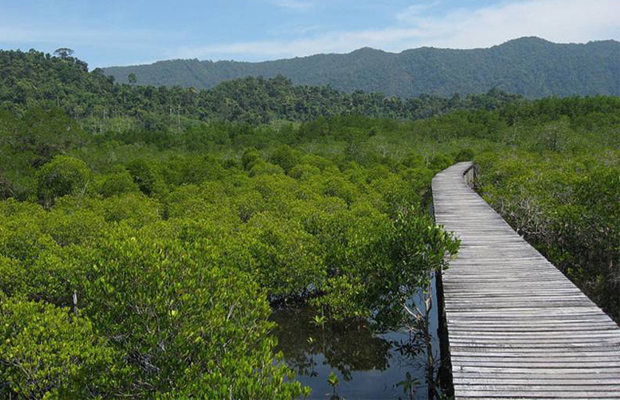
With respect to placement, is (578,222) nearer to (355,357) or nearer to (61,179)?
(355,357)

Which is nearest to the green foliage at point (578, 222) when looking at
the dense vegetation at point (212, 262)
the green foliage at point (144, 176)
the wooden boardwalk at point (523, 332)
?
the dense vegetation at point (212, 262)

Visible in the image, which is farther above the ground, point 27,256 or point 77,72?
point 77,72

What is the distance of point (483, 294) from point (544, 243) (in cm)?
740

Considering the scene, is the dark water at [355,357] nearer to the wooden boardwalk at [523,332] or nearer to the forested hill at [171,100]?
the wooden boardwalk at [523,332]

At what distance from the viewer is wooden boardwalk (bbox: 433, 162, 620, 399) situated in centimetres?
513

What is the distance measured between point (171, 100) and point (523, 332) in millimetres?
112285

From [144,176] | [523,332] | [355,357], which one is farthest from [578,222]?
[144,176]

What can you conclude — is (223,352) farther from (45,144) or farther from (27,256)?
(45,144)

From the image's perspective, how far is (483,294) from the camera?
7695 millimetres

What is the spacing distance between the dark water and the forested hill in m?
84.3

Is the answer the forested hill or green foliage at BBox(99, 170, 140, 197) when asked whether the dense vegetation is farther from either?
the forested hill

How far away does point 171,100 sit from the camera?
110062 millimetres

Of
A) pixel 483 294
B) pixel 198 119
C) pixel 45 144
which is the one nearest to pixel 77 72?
pixel 198 119

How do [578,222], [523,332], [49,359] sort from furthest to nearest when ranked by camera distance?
[578,222], [49,359], [523,332]
